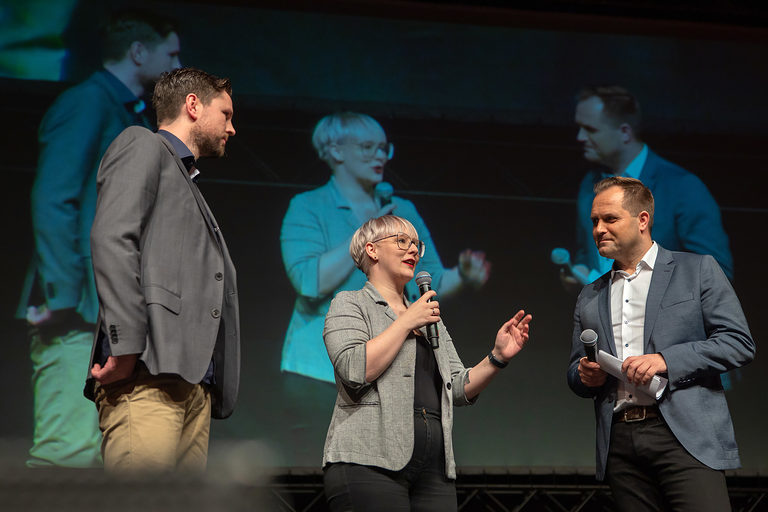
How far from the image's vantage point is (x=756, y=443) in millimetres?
4461

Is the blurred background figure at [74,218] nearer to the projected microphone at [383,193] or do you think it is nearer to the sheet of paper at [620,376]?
the projected microphone at [383,193]

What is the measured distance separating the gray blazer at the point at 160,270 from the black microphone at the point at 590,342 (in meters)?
1.01

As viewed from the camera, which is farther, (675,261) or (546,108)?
(546,108)

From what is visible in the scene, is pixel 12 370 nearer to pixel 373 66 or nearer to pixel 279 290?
pixel 279 290

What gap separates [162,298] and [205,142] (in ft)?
1.76

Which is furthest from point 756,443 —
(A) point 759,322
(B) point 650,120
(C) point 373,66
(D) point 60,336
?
(D) point 60,336

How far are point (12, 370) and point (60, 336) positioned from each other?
29cm

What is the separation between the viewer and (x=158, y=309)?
1903 millimetres

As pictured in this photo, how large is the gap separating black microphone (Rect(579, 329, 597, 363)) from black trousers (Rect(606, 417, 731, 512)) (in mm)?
224

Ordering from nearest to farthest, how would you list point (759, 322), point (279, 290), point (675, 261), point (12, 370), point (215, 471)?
1. point (215, 471)
2. point (675, 261)
3. point (12, 370)
4. point (279, 290)
5. point (759, 322)

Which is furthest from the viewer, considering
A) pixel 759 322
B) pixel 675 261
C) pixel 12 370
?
pixel 759 322

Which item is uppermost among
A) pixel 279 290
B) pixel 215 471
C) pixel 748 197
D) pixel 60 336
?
pixel 748 197

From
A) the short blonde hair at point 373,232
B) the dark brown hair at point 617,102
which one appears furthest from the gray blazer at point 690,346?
the dark brown hair at point 617,102

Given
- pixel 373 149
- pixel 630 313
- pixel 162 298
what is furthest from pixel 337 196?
pixel 162 298
